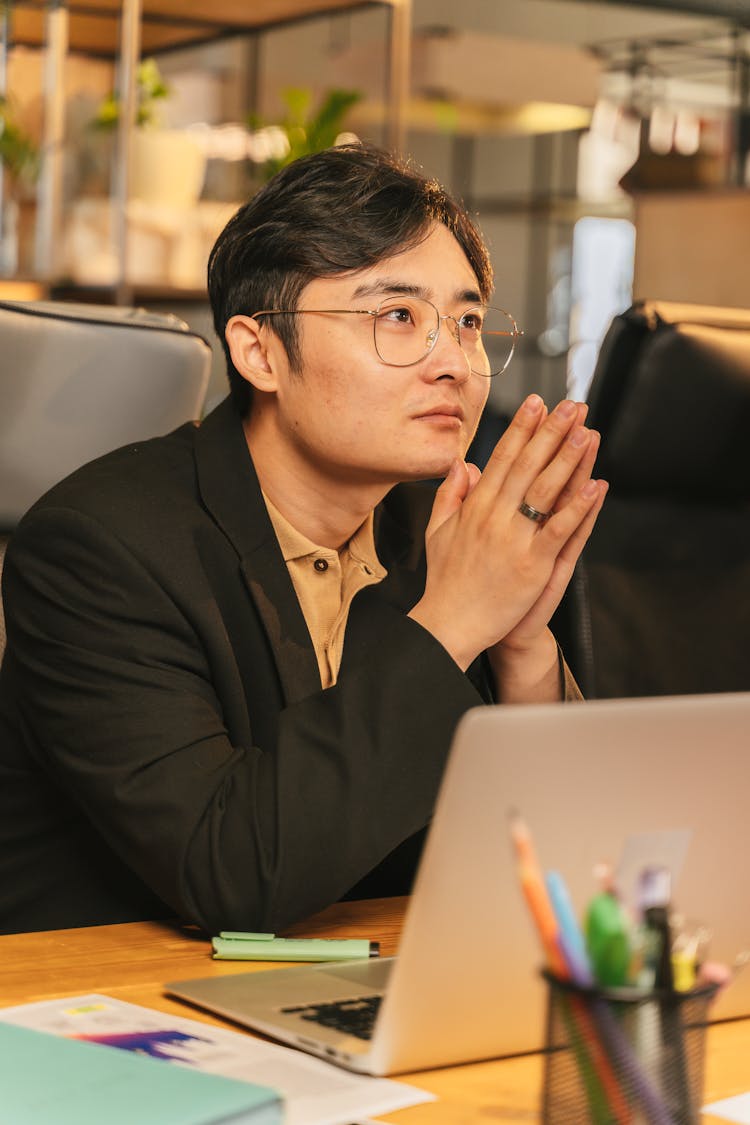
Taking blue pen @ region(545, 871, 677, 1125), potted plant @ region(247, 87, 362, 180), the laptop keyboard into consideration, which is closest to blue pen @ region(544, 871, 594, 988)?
blue pen @ region(545, 871, 677, 1125)

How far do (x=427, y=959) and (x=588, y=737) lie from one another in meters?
0.13

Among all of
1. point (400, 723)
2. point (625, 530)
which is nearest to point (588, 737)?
point (400, 723)

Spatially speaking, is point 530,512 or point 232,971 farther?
point 530,512

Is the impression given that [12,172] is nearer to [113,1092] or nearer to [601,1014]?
[113,1092]

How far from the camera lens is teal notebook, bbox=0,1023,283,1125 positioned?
2.17 feet

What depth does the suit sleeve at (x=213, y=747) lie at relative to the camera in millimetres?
1094

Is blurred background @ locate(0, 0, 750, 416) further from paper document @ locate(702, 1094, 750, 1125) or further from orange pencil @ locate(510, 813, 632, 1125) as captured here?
orange pencil @ locate(510, 813, 632, 1125)

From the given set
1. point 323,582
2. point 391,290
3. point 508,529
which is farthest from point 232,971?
point 391,290

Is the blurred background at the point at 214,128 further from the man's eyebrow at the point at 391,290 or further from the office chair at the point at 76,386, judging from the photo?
the man's eyebrow at the point at 391,290

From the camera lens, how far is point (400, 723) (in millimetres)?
1120

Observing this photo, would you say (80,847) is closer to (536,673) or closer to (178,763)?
(178,763)

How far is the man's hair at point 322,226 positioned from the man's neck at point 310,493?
10cm

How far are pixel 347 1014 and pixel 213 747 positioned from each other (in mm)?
321

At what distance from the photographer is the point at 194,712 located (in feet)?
3.87
